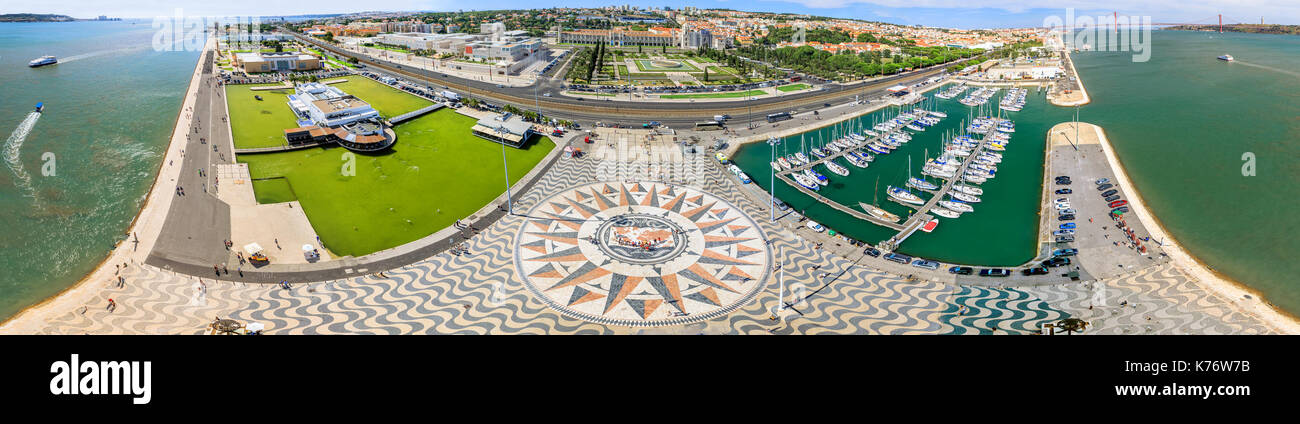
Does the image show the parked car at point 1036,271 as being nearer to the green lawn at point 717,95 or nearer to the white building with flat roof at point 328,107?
the green lawn at point 717,95

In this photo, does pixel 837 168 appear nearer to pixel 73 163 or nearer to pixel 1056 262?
pixel 1056 262

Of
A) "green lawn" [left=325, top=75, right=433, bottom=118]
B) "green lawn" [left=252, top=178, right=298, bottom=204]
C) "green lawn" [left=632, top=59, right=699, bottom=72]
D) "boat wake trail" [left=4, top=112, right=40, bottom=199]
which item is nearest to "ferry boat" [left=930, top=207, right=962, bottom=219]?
"green lawn" [left=252, top=178, right=298, bottom=204]

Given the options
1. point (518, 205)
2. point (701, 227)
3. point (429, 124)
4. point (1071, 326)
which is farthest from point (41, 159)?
point (1071, 326)

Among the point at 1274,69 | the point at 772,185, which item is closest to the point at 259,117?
the point at 772,185

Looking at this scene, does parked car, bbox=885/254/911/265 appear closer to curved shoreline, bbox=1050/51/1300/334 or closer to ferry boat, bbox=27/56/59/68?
curved shoreline, bbox=1050/51/1300/334
